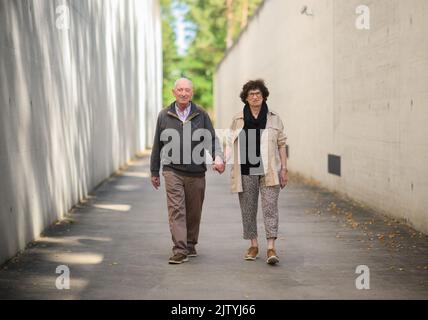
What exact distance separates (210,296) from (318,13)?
11153mm

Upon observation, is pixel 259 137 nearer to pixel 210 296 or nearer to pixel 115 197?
pixel 210 296

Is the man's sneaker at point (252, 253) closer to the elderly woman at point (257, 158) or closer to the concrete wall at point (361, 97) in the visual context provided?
the elderly woman at point (257, 158)

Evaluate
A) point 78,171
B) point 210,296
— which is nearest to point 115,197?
point 78,171

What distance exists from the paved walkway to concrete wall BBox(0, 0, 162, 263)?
0.45m

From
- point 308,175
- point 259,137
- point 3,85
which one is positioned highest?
point 3,85

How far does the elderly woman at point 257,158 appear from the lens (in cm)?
752

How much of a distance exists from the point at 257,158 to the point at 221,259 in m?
1.08

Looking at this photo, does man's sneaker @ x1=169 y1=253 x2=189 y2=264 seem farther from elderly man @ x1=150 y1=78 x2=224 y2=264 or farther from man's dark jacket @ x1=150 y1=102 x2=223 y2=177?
man's dark jacket @ x1=150 y1=102 x2=223 y2=177

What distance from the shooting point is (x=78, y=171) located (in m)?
12.6

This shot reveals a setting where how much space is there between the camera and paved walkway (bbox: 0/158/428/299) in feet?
20.4

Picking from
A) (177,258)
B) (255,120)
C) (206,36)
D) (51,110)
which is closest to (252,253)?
(177,258)

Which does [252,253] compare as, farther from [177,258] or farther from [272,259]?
[177,258]
